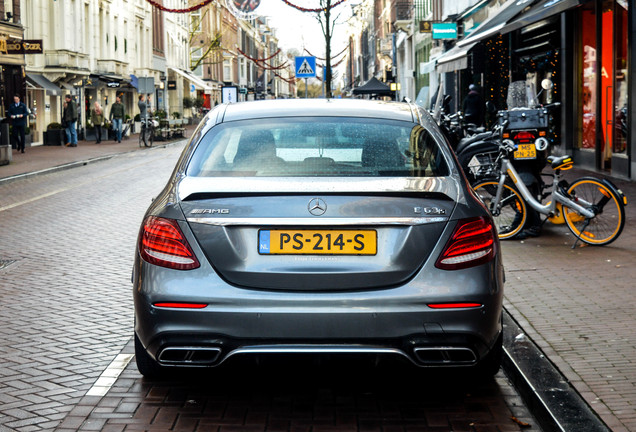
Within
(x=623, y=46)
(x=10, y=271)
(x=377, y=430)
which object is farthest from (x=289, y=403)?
(x=623, y=46)

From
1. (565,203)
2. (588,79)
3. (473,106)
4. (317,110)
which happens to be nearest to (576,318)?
(317,110)

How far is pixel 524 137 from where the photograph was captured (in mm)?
10156

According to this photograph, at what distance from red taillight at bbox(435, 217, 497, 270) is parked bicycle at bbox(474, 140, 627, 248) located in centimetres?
485

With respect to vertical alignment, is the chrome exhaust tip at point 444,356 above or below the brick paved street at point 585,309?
above

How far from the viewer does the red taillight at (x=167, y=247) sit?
441cm

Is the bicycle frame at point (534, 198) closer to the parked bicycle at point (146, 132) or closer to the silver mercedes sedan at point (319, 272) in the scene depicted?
the silver mercedes sedan at point (319, 272)

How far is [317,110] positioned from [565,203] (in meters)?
4.74

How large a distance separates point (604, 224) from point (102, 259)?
467 cm

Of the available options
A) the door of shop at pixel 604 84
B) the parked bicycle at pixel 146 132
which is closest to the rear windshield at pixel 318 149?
the door of shop at pixel 604 84

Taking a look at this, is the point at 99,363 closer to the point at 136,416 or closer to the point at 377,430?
the point at 136,416

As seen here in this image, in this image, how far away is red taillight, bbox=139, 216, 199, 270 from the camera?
4406mm

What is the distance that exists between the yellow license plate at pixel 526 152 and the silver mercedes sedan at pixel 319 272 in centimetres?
564

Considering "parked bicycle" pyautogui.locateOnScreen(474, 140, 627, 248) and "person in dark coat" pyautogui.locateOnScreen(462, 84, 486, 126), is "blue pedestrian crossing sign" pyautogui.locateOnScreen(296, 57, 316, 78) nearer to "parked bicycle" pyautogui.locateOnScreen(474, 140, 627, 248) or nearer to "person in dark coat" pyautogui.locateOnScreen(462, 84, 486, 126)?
"person in dark coat" pyautogui.locateOnScreen(462, 84, 486, 126)

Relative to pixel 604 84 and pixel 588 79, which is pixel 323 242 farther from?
pixel 588 79
